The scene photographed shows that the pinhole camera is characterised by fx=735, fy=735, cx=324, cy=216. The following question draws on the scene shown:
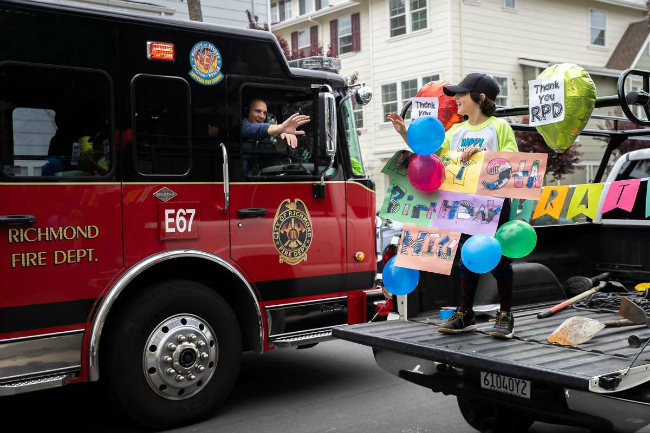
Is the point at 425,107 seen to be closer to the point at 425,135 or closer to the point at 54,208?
the point at 425,135

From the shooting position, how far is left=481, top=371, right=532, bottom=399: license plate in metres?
3.79

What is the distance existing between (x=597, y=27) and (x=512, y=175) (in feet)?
82.3

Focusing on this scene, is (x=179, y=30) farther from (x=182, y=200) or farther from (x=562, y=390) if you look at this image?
(x=562, y=390)

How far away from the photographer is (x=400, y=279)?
4.89 m

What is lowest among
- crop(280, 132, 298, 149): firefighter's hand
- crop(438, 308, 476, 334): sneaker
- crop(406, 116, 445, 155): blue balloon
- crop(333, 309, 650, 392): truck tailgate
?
crop(333, 309, 650, 392): truck tailgate

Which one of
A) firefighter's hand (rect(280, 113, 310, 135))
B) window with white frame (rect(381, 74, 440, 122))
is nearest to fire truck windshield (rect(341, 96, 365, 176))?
firefighter's hand (rect(280, 113, 310, 135))

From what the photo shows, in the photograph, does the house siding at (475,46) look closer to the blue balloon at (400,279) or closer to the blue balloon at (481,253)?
the blue balloon at (400,279)

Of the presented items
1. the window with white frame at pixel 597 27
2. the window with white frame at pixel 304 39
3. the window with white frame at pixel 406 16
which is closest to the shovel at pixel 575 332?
the window with white frame at pixel 406 16

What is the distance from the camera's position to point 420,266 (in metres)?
4.73

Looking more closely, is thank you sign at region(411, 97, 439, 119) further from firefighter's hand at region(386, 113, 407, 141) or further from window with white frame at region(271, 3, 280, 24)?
window with white frame at region(271, 3, 280, 24)

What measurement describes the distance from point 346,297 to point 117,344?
2.08m

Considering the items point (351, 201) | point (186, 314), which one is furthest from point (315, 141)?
point (186, 314)

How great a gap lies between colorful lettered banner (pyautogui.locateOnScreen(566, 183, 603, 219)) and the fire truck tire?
2968mm

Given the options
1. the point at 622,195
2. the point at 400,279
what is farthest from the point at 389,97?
the point at 400,279
